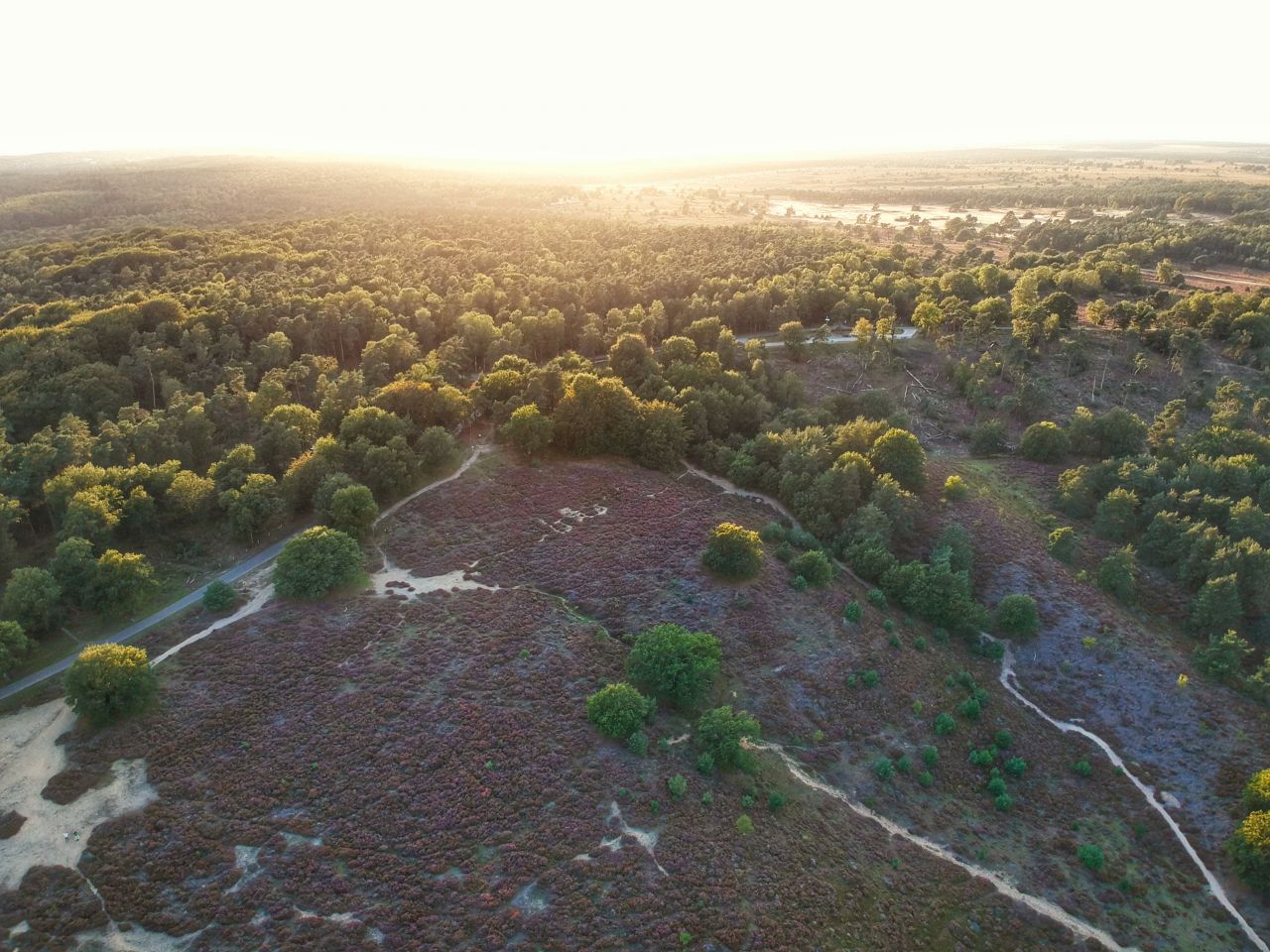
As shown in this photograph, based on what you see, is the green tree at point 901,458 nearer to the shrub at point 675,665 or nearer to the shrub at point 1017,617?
the shrub at point 1017,617

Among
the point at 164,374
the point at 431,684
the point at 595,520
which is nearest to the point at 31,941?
the point at 431,684

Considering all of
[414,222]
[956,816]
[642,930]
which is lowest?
[956,816]

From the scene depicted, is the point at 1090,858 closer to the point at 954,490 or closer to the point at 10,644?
the point at 954,490

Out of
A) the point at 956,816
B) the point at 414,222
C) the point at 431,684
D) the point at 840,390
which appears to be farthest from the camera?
the point at 414,222

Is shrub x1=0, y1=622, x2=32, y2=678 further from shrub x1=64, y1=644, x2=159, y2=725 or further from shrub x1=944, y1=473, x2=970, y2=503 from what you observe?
shrub x1=944, y1=473, x2=970, y2=503

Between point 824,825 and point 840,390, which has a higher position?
point 840,390

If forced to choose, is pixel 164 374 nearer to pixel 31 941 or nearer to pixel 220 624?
pixel 220 624

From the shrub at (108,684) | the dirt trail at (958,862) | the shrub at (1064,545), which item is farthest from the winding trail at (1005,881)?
the shrub at (108,684)
